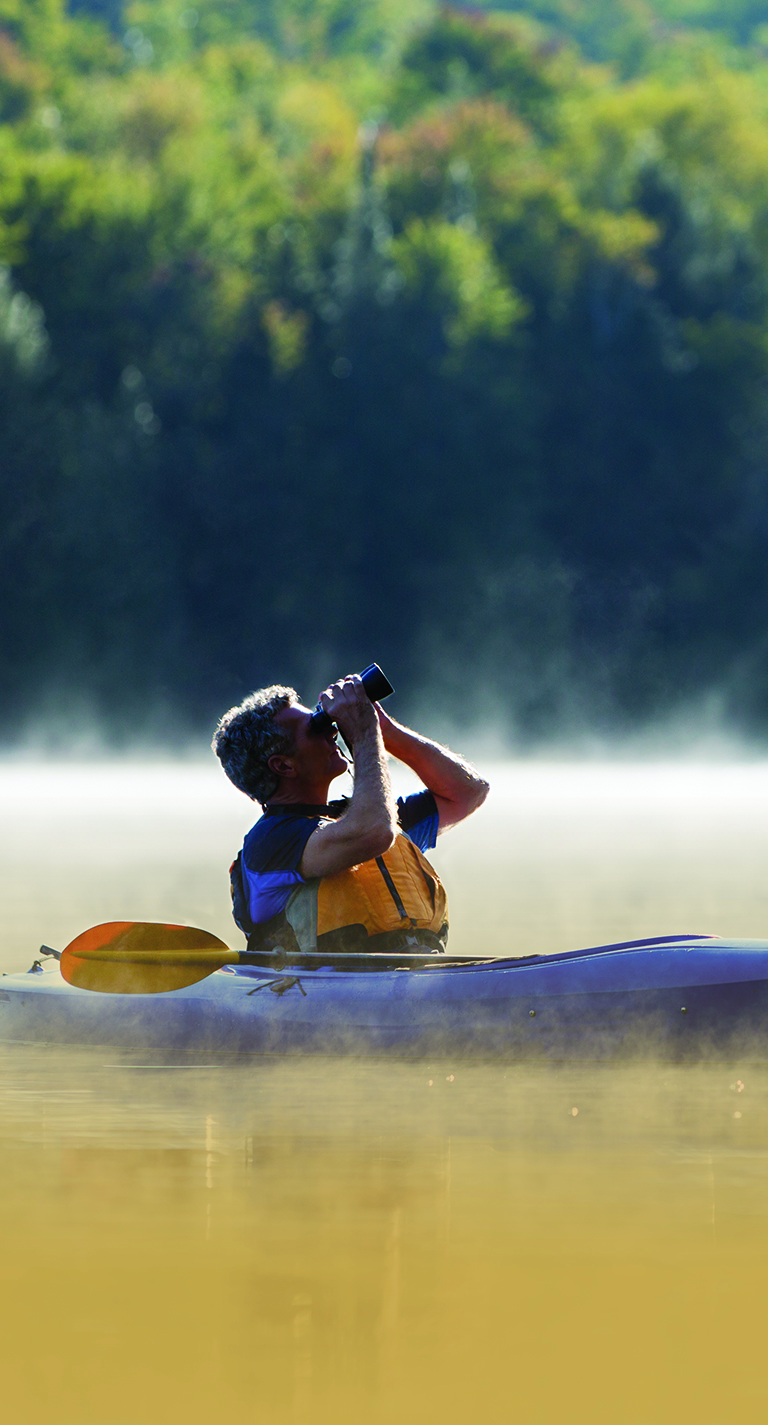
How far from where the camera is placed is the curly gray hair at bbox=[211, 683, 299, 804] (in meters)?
5.27

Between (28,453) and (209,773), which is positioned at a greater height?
(28,453)

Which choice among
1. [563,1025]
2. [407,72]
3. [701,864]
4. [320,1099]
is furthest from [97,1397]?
[407,72]

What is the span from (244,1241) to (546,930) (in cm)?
515

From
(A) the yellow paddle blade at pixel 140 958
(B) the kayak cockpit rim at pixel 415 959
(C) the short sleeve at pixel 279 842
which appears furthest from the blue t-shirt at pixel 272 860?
(A) the yellow paddle blade at pixel 140 958

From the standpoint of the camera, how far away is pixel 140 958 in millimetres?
5844

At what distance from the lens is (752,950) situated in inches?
209

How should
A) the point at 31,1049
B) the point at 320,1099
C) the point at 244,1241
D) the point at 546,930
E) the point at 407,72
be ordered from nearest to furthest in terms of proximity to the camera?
the point at 244,1241
the point at 320,1099
the point at 31,1049
the point at 546,930
the point at 407,72

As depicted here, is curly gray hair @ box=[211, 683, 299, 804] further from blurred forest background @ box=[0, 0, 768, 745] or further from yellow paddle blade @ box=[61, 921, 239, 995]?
blurred forest background @ box=[0, 0, 768, 745]

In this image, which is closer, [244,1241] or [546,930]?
[244,1241]

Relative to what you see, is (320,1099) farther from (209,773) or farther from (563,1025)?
(209,773)

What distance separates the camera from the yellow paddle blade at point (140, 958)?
5762 mm

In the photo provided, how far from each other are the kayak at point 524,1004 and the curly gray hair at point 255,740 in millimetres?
523

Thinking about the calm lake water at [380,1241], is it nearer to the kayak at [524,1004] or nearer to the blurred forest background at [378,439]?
the kayak at [524,1004]

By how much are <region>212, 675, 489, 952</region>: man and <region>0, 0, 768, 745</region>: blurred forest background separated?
26672 millimetres
